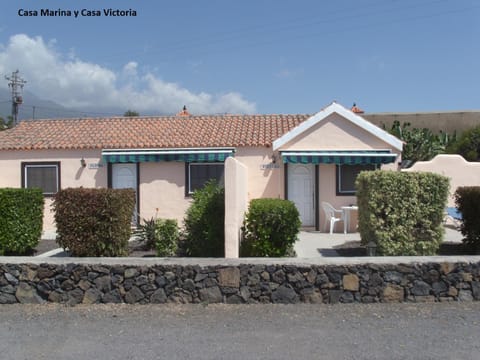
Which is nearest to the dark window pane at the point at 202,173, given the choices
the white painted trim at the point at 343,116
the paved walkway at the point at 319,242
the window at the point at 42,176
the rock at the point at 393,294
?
the white painted trim at the point at 343,116

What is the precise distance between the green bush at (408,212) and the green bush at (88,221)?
16.3ft

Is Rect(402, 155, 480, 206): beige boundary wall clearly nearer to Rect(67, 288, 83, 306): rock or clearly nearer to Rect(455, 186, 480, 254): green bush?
Rect(455, 186, 480, 254): green bush

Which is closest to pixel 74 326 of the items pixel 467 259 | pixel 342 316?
pixel 342 316

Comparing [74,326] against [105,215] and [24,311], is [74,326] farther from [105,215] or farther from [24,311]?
[105,215]

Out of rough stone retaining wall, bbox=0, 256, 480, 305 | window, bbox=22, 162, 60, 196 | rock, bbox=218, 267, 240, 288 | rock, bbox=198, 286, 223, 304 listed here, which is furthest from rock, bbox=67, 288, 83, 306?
window, bbox=22, 162, 60, 196

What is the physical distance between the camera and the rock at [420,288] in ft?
22.7

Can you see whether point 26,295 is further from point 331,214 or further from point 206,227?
point 331,214

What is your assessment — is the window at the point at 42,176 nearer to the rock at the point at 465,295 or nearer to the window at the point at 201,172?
the window at the point at 201,172

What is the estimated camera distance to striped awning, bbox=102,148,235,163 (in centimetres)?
1468

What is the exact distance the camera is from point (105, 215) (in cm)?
803

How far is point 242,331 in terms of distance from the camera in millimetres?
5750

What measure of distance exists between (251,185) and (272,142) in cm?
166

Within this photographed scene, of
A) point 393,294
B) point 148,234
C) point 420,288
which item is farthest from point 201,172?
point 420,288

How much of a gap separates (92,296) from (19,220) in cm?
306
